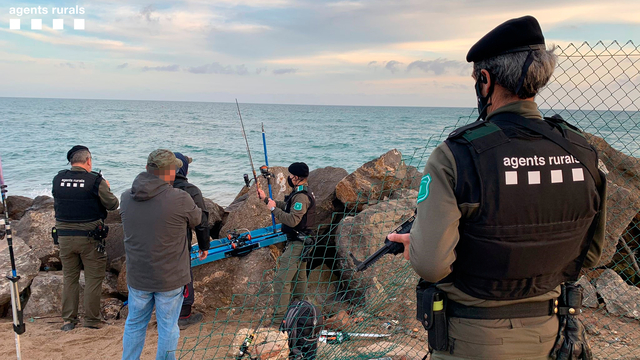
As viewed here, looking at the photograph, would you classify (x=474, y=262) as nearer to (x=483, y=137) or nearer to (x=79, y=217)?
(x=483, y=137)

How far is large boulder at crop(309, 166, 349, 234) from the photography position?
6945 millimetres

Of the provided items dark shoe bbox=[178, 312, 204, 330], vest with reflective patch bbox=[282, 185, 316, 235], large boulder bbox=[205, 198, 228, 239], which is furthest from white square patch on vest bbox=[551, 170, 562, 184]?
large boulder bbox=[205, 198, 228, 239]

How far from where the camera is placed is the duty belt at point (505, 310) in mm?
1758

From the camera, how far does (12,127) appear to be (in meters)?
35.8

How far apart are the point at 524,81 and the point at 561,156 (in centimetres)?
32

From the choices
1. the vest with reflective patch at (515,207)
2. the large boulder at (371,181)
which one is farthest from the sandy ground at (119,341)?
the large boulder at (371,181)

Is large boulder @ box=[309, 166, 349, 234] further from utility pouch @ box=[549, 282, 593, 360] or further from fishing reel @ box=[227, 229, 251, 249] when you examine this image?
utility pouch @ box=[549, 282, 593, 360]

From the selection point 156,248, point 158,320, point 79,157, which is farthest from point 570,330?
point 79,157

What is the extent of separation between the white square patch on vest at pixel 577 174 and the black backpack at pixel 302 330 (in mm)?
2251

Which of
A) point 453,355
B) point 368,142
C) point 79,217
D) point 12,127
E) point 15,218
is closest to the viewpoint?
point 453,355

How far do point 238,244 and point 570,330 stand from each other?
4483 millimetres

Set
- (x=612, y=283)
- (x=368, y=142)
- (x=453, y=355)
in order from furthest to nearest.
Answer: (x=368, y=142) → (x=612, y=283) → (x=453, y=355)

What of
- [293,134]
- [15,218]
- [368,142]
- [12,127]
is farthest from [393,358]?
A: [12,127]

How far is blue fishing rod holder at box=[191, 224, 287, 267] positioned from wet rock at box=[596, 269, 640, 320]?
12.2 ft
